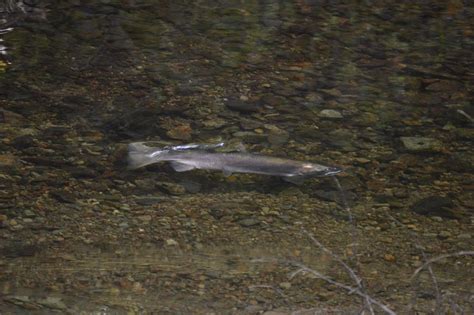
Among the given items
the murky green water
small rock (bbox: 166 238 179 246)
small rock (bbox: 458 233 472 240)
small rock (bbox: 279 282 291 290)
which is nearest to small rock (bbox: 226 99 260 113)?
the murky green water

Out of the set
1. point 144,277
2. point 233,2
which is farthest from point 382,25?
point 144,277

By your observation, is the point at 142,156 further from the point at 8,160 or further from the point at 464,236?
the point at 464,236

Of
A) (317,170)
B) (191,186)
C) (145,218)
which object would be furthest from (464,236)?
(145,218)

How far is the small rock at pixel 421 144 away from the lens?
5.48m

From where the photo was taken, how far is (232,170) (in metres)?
4.92

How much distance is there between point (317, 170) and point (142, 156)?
1019 millimetres

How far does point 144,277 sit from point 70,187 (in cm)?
99

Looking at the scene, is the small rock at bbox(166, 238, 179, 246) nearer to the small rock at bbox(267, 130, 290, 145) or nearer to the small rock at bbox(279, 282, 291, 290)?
the small rock at bbox(279, 282, 291, 290)

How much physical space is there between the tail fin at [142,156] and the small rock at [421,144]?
1592mm

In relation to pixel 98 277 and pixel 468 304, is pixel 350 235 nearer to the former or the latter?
pixel 468 304

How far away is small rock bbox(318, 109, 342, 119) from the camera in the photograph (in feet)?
19.2

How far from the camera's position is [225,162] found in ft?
16.1

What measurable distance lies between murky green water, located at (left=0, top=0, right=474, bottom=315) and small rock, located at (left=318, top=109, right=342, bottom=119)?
23mm

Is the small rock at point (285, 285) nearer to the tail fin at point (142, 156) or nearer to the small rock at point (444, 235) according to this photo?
the small rock at point (444, 235)
